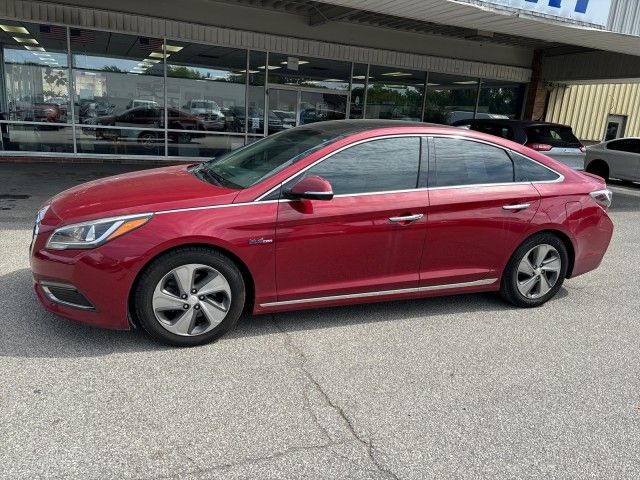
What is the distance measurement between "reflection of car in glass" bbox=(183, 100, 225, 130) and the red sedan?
903 cm

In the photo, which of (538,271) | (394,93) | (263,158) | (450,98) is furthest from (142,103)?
(538,271)

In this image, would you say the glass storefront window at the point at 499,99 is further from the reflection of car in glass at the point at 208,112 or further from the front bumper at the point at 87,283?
the front bumper at the point at 87,283

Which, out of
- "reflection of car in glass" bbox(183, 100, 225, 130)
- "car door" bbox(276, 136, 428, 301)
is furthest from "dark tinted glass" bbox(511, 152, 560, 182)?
"reflection of car in glass" bbox(183, 100, 225, 130)

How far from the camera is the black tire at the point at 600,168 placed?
15328 millimetres

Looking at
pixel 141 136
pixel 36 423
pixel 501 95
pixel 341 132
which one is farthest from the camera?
pixel 501 95

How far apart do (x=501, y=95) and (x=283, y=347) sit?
15.6 meters

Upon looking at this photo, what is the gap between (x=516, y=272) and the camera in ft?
15.0

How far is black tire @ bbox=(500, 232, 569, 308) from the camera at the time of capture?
14.9 feet

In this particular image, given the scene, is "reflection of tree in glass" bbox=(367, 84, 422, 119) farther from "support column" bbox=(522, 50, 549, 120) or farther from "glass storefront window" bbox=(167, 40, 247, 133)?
"glass storefront window" bbox=(167, 40, 247, 133)

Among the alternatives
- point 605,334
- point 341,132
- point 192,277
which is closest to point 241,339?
point 192,277

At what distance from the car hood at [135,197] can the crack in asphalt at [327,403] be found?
3.68ft

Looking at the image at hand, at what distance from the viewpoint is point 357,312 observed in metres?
4.41

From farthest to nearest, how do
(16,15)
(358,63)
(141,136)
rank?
(358,63)
(141,136)
(16,15)

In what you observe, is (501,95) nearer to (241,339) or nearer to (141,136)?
(141,136)
